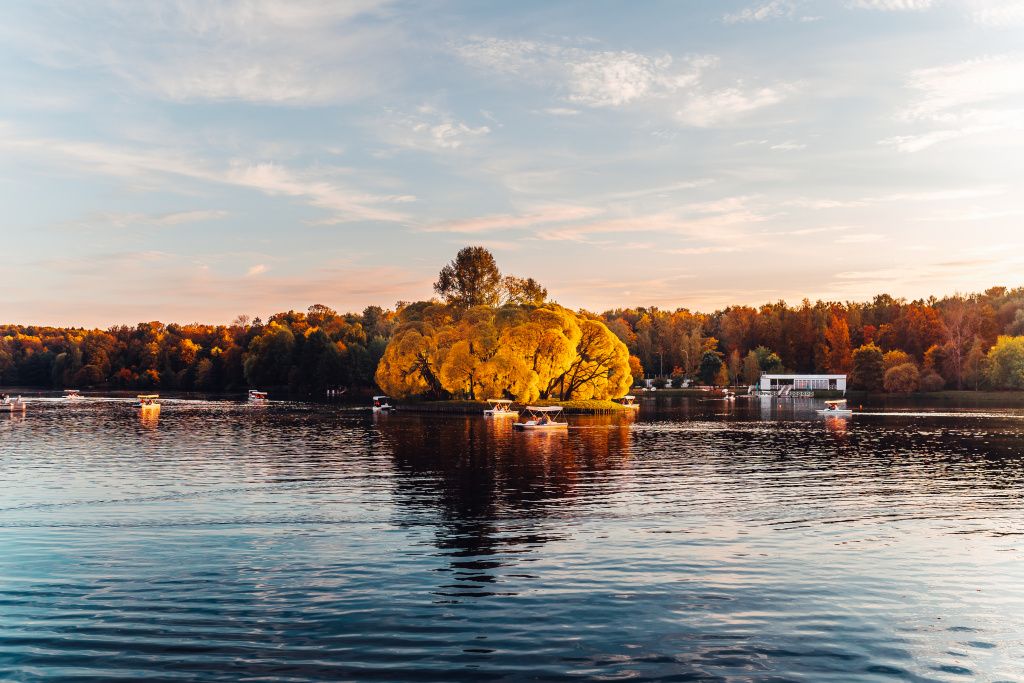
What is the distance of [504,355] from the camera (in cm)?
12044

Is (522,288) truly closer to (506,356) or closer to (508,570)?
(506,356)

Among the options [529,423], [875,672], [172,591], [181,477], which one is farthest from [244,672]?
[529,423]

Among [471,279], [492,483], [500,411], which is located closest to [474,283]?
[471,279]

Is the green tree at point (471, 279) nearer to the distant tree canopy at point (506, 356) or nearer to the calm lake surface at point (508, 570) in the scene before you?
the distant tree canopy at point (506, 356)

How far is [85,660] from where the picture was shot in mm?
19828

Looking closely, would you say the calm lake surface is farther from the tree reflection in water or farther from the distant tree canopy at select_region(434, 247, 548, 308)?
the distant tree canopy at select_region(434, 247, 548, 308)

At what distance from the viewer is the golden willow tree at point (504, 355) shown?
12100 cm

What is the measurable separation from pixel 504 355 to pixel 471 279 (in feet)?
148

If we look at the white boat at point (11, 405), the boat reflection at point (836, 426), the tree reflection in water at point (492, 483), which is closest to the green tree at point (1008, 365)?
the boat reflection at point (836, 426)

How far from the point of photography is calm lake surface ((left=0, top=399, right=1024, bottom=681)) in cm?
2014

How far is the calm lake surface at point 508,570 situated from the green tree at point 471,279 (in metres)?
101

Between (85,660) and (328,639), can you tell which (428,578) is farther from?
(85,660)

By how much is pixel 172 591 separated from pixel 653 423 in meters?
89.3

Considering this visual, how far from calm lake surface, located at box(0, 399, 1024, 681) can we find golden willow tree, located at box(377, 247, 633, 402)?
57.9m
